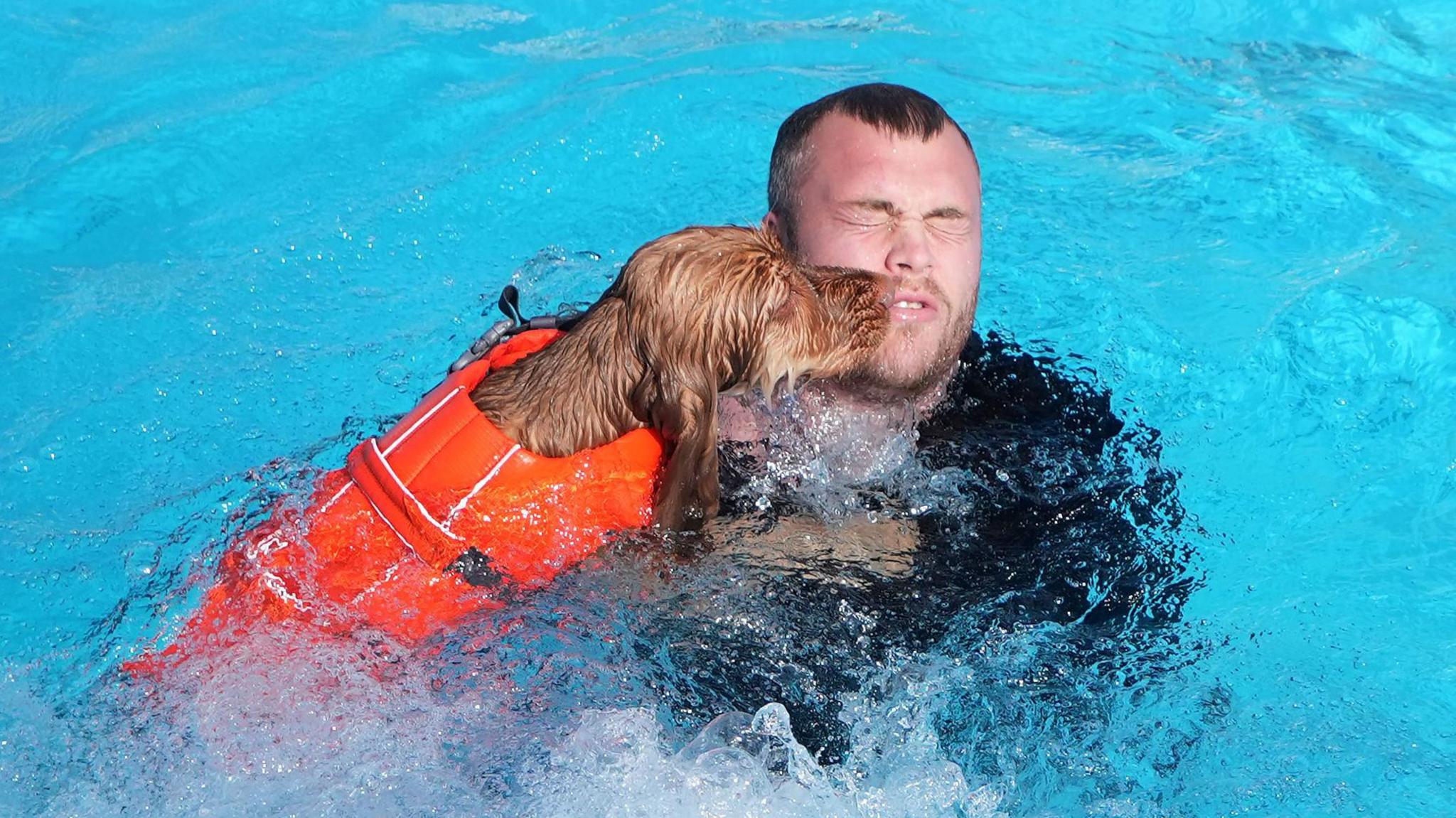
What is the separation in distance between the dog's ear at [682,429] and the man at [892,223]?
609 millimetres

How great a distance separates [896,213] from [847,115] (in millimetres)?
510

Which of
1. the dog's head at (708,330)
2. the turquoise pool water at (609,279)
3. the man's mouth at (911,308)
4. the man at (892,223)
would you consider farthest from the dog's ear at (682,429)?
the man's mouth at (911,308)

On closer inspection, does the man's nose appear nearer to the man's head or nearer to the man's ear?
the man's head

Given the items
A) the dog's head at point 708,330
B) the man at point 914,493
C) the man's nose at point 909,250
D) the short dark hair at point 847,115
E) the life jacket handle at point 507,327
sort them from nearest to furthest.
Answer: the dog's head at point 708,330
the man at point 914,493
the life jacket handle at point 507,327
the man's nose at point 909,250
the short dark hair at point 847,115

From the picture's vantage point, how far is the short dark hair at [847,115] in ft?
16.5

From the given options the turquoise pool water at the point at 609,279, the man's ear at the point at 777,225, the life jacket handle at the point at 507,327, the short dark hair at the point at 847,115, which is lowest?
the turquoise pool water at the point at 609,279

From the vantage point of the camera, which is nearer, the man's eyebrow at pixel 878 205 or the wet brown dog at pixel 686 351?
the wet brown dog at pixel 686 351

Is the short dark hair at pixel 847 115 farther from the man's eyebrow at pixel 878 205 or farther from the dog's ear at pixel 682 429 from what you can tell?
the dog's ear at pixel 682 429

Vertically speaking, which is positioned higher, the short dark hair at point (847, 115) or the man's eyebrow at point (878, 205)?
the short dark hair at point (847, 115)

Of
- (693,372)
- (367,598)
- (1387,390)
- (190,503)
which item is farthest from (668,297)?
(1387,390)

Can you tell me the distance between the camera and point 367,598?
3.94 m

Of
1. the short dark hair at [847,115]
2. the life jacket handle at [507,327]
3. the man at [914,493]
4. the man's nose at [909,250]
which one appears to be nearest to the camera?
the man at [914,493]

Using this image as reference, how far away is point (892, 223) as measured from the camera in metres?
4.84

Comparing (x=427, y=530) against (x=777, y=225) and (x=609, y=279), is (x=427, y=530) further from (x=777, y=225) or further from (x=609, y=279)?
(x=609, y=279)
